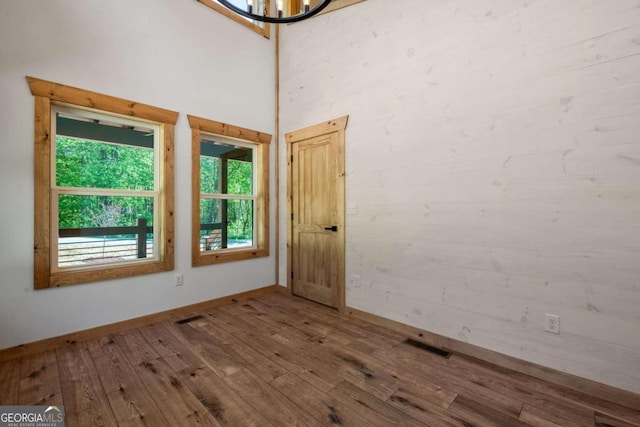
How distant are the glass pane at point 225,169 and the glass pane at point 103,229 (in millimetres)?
705

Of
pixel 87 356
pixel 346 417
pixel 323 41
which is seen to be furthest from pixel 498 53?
pixel 87 356

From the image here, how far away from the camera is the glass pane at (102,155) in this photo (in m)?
2.57

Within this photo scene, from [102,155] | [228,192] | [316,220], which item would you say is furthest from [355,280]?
[102,155]

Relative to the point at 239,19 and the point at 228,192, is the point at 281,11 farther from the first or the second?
the point at 228,192

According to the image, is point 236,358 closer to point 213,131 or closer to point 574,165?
point 213,131

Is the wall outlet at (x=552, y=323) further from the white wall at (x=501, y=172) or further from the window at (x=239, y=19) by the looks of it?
the window at (x=239, y=19)

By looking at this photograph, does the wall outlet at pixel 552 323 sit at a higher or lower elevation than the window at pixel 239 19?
lower

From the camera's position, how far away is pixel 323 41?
11.3 feet

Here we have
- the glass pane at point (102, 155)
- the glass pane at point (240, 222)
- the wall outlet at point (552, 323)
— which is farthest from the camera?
the glass pane at point (240, 222)

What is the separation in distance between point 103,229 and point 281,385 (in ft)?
7.45

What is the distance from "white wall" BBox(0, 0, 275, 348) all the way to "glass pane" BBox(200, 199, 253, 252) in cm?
25

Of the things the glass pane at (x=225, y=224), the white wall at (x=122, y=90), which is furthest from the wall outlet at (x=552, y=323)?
the glass pane at (x=225, y=224)

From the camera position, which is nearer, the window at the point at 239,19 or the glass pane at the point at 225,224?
the window at the point at 239,19

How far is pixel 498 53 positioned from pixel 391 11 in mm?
1199
